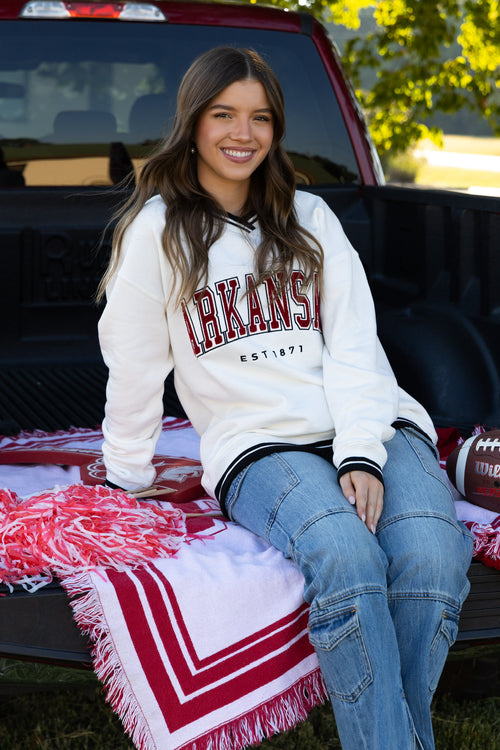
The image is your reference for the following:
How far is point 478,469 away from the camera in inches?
95.3

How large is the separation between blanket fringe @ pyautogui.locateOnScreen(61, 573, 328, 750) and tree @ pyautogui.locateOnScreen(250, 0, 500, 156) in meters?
5.73

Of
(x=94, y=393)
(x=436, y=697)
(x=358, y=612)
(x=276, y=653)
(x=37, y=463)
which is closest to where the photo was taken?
(x=358, y=612)

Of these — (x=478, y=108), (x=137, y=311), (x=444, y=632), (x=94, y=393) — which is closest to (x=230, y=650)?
(x=444, y=632)

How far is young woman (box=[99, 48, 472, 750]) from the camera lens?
203cm

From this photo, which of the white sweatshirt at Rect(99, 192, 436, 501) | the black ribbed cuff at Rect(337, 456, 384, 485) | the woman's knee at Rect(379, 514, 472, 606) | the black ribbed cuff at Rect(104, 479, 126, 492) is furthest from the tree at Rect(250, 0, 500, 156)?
the woman's knee at Rect(379, 514, 472, 606)

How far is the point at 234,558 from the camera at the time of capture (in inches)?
80.7

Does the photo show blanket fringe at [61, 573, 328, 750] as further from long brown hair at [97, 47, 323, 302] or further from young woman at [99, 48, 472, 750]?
long brown hair at [97, 47, 323, 302]

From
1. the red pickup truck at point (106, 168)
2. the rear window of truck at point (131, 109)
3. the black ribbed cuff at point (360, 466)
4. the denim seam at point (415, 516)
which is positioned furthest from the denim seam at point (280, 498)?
the rear window of truck at point (131, 109)

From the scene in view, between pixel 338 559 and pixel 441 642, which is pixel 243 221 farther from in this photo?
pixel 441 642

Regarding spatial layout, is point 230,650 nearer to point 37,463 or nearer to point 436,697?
point 37,463

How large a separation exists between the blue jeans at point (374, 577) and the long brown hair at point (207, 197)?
47cm

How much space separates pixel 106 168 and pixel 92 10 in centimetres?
51

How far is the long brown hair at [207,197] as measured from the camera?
2271mm

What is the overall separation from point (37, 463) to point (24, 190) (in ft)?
3.37
